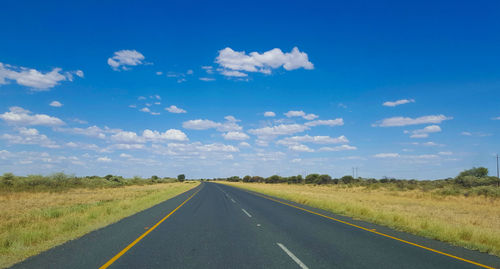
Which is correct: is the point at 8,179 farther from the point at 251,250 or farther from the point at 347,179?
the point at 347,179

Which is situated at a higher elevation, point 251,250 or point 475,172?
point 475,172

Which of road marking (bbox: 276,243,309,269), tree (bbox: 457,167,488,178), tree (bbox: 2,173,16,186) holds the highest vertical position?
tree (bbox: 457,167,488,178)

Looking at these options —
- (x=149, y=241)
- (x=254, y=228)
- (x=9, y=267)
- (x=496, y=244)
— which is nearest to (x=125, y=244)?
(x=149, y=241)

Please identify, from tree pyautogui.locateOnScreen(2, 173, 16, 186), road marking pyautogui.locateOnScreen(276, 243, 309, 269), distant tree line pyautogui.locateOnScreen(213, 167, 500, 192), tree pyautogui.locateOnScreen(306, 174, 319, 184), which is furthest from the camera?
tree pyautogui.locateOnScreen(306, 174, 319, 184)

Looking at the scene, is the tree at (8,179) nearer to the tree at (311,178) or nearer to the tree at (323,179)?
the tree at (323,179)

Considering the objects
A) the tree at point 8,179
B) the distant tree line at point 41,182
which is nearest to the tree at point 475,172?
the distant tree line at point 41,182

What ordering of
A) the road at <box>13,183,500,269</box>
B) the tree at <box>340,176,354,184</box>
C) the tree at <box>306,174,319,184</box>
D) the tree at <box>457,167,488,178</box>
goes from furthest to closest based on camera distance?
the tree at <box>306,174,319,184</box>, the tree at <box>340,176,354,184</box>, the tree at <box>457,167,488,178</box>, the road at <box>13,183,500,269</box>

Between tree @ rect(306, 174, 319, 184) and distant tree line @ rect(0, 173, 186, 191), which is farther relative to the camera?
tree @ rect(306, 174, 319, 184)

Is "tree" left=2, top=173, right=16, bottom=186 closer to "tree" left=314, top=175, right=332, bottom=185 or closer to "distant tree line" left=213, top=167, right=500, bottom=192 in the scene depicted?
"distant tree line" left=213, top=167, right=500, bottom=192

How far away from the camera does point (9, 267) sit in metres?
5.68

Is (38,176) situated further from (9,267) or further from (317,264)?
(317,264)

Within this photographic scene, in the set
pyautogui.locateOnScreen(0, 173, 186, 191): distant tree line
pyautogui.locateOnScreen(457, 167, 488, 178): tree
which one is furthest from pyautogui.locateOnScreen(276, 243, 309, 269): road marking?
pyautogui.locateOnScreen(457, 167, 488, 178): tree

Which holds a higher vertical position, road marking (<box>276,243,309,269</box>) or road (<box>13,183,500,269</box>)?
road marking (<box>276,243,309,269</box>)

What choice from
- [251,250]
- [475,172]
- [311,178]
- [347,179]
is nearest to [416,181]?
[475,172]
